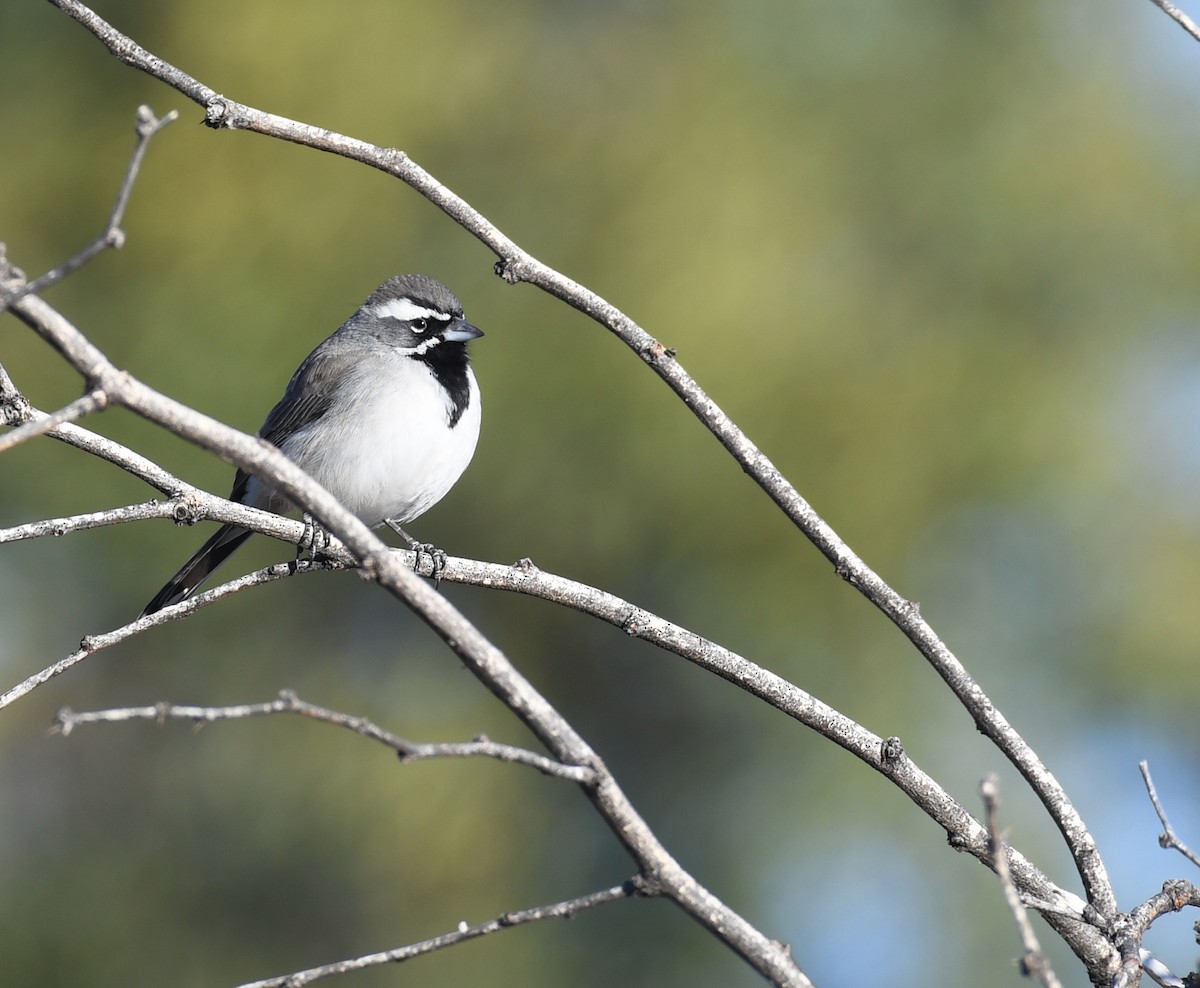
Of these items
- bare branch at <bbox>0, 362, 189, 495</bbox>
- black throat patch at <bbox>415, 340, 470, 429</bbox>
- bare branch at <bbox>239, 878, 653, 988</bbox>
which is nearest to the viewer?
bare branch at <bbox>239, 878, 653, 988</bbox>

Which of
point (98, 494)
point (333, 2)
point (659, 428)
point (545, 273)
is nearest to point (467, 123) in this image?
point (333, 2)

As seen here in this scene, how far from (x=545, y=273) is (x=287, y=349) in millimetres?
10282

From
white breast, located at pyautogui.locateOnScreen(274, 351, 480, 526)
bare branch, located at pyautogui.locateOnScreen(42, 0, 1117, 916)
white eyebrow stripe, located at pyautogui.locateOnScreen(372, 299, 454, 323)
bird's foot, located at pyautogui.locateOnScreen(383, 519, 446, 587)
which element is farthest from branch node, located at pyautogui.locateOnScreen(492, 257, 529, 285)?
white eyebrow stripe, located at pyautogui.locateOnScreen(372, 299, 454, 323)

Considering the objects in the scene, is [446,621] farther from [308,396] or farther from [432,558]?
[308,396]

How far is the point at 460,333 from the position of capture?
589 centimetres

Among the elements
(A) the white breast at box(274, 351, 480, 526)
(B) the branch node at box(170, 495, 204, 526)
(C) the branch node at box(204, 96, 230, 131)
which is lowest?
(B) the branch node at box(170, 495, 204, 526)

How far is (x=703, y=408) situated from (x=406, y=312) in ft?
10.9

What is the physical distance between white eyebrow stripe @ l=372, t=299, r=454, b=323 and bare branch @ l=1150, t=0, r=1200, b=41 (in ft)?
12.3

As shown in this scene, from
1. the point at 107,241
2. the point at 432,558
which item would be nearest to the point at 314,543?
the point at 432,558

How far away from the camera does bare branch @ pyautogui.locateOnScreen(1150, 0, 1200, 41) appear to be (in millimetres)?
2646

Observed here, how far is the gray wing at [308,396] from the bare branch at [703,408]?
2.85m

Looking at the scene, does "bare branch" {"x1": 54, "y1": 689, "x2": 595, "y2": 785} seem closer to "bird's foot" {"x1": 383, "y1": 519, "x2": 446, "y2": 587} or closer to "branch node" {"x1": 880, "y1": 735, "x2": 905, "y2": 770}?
"branch node" {"x1": 880, "y1": 735, "x2": 905, "y2": 770}

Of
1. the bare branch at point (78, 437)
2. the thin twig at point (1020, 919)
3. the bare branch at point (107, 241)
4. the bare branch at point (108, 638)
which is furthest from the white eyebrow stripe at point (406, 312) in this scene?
the thin twig at point (1020, 919)

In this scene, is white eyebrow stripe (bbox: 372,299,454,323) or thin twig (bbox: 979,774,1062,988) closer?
thin twig (bbox: 979,774,1062,988)
